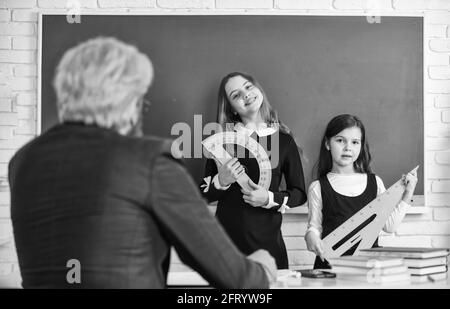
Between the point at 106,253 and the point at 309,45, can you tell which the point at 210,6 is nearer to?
the point at 309,45

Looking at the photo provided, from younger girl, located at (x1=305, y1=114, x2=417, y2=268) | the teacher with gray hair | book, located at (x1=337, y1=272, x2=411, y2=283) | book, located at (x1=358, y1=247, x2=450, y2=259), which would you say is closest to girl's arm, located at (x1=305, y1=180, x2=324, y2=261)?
younger girl, located at (x1=305, y1=114, x2=417, y2=268)

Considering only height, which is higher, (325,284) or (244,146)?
(244,146)

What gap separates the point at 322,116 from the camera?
8.74ft

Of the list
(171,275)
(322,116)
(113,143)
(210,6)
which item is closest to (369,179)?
(322,116)

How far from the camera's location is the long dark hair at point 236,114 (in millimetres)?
2580

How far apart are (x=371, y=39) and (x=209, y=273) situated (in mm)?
1884

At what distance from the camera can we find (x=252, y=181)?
252 cm

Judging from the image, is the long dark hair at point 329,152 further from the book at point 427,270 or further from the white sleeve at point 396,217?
the book at point 427,270

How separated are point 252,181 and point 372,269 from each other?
3.33 feet

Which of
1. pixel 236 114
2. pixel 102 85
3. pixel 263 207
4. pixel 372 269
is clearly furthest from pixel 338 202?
pixel 102 85

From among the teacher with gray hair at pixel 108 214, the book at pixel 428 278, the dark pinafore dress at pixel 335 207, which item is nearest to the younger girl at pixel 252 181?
the dark pinafore dress at pixel 335 207

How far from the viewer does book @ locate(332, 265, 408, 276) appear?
5.05 feet

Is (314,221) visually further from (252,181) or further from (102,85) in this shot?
(102,85)

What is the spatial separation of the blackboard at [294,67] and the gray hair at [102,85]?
1.45 m
